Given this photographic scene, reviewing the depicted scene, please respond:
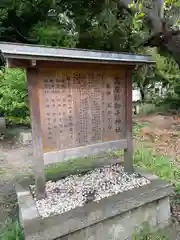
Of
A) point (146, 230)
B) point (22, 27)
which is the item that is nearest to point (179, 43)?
point (146, 230)

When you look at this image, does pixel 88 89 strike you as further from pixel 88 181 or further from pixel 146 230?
pixel 146 230

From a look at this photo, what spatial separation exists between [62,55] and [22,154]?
181 inches

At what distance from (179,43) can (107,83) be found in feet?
5.54

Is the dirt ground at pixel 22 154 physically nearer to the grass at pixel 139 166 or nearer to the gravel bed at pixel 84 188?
the grass at pixel 139 166

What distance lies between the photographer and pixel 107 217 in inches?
94.3

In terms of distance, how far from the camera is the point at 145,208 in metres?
2.68

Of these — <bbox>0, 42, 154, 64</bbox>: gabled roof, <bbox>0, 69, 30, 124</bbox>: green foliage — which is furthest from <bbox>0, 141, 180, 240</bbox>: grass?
<bbox>0, 69, 30, 124</bbox>: green foliage

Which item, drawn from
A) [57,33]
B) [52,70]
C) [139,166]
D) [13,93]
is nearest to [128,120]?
[52,70]

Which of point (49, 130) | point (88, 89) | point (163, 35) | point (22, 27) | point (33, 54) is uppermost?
point (22, 27)

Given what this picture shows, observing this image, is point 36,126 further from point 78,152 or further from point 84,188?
point 84,188

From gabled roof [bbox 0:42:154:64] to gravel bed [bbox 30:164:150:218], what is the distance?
1.74 meters

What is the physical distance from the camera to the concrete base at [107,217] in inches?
85.4

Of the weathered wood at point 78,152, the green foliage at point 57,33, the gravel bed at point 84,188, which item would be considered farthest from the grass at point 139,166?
the green foliage at point 57,33

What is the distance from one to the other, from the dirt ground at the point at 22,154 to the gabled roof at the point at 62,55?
2365 millimetres
